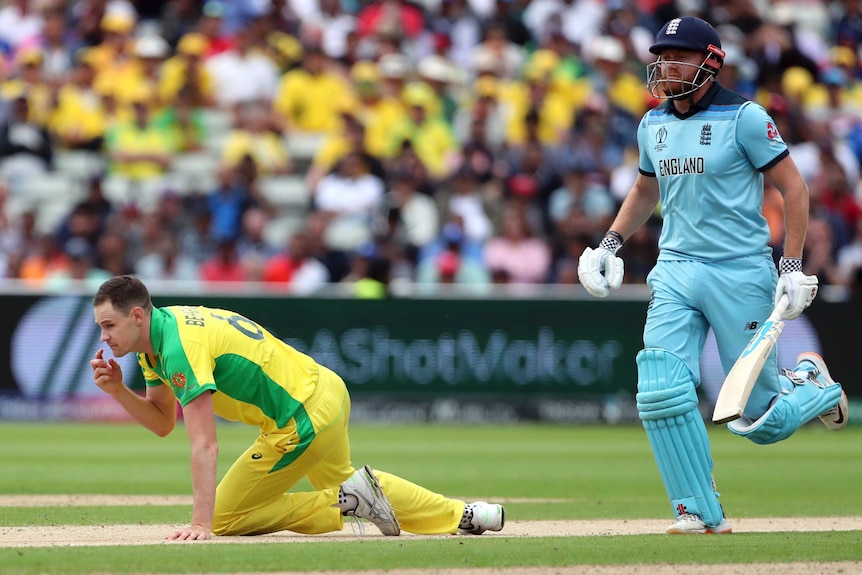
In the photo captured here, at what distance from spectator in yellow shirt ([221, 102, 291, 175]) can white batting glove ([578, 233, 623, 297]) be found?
11.7 m

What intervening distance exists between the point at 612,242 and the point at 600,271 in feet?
0.73

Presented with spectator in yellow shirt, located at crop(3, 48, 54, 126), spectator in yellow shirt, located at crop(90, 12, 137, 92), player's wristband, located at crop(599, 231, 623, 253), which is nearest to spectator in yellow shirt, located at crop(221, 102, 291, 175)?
spectator in yellow shirt, located at crop(90, 12, 137, 92)

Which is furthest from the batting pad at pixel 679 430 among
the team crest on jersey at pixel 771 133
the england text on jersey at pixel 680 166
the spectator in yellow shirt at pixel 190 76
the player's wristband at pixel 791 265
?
the spectator in yellow shirt at pixel 190 76

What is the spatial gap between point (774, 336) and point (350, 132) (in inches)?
463

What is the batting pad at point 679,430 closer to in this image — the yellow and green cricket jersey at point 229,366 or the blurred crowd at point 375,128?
the yellow and green cricket jersey at point 229,366

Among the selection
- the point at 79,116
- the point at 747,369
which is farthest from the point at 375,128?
the point at 747,369

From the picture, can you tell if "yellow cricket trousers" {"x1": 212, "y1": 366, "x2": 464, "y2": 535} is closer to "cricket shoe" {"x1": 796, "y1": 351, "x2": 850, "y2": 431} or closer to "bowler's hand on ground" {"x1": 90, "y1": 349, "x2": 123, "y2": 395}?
"bowler's hand on ground" {"x1": 90, "y1": 349, "x2": 123, "y2": 395}

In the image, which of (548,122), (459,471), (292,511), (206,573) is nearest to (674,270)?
(292,511)

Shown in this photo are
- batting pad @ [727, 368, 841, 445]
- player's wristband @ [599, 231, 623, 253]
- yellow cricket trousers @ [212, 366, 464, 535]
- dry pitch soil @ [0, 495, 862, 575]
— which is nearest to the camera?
dry pitch soil @ [0, 495, 862, 575]

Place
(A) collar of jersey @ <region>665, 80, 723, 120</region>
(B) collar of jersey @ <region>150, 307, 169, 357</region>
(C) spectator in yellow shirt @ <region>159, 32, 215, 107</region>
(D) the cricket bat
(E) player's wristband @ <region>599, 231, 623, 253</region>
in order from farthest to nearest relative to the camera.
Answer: (C) spectator in yellow shirt @ <region>159, 32, 215, 107</region>
(E) player's wristband @ <region>599, 231, 623, 253</region>
(A) collar of jersey @ <region>665, 80, 723, 120</region>
(D) the cricket bat
(B) collar of jersey @ <region>150, 307, 169, 357</region>

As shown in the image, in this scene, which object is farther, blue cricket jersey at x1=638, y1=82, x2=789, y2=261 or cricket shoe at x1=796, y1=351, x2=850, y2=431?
cricket shoe at x1=796, y1=351, x2=850, y2=431

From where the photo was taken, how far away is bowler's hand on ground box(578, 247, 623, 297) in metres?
7.48

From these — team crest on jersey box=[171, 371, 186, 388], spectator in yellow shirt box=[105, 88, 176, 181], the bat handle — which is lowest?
team crest on jersey box=[171, 371, 186, 388]

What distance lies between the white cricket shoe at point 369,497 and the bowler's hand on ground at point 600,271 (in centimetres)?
152
